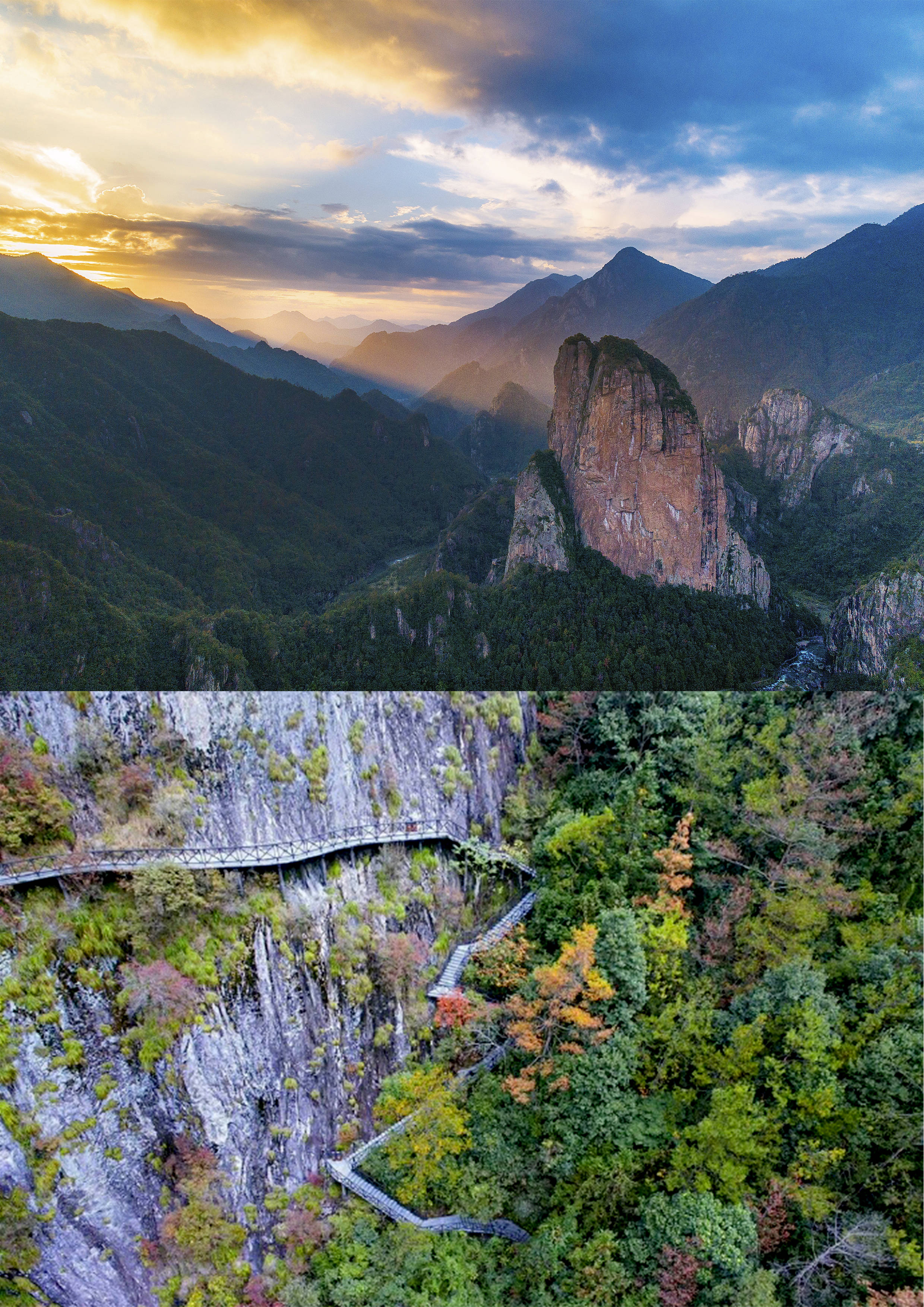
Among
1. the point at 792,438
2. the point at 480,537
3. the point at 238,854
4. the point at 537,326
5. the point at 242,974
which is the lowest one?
the point at 242,974

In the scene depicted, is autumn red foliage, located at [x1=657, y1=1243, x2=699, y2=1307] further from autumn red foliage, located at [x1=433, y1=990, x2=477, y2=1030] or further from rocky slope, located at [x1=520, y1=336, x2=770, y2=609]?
rocky slope, located at [x1=520, y1=336, x2=770, y2=609]

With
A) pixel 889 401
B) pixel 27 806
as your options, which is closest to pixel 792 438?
pixel 889 401

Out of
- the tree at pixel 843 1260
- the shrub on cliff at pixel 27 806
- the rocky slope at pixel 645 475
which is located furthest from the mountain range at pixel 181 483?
the rocky slope at pixel 645 475

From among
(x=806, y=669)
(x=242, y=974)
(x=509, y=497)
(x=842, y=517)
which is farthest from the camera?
(x=509, y=497)

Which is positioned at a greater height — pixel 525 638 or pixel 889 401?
pixel 889 401

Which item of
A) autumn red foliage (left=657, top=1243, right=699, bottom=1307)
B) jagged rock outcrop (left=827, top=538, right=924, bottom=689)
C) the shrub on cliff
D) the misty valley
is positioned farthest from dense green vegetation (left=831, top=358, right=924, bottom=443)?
the shrub on cliff

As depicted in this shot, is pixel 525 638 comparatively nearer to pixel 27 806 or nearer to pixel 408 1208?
pixel 408 1208
